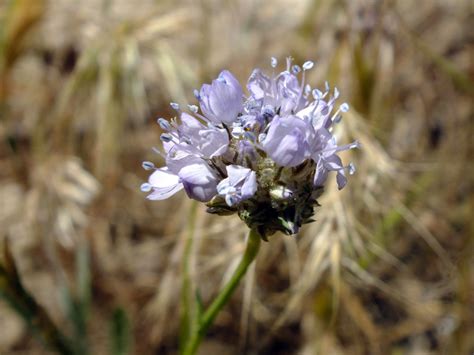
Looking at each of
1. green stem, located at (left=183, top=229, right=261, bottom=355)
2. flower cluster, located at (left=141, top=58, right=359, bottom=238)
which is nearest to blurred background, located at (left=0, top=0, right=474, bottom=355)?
green stem, located at (left=183, top=229, right=261, bottom=355)

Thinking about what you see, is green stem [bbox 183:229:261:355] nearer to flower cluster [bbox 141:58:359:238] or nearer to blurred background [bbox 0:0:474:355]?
flower cluster [bbox 141:58:359:238]

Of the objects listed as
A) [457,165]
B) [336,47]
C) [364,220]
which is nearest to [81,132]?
[336,47]

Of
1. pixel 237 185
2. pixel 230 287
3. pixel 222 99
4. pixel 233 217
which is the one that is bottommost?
pixel 233 217

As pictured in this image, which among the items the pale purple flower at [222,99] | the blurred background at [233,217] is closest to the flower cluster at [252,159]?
the pale purple flower at [222,99]

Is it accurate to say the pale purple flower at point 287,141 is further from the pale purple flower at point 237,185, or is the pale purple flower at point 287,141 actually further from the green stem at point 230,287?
the green stem at point 230,287

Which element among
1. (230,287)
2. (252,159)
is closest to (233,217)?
(230,287)

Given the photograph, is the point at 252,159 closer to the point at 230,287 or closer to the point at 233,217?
the point at 230,287
